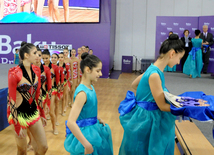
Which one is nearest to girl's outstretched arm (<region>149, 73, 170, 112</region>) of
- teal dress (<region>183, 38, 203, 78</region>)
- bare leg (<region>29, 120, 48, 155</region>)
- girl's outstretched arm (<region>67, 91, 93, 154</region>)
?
girl's outstretched arm (<region>67, 91, 93, 154</region>)

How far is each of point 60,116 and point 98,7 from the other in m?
7.00

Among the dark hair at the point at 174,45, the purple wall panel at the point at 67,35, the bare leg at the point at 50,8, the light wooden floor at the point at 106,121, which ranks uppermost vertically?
the bare leg at the point at 50,8

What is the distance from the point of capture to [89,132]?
1.78 m

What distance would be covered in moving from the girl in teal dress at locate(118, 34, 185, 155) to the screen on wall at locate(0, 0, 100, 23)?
931cm

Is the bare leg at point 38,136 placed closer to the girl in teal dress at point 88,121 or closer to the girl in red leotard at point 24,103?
the girl in red leotard at point 24,103

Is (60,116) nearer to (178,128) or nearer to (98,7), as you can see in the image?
(178,128)

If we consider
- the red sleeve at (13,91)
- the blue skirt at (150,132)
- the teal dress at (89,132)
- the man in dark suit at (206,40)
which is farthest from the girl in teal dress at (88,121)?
the man in dark suit at (206,40)

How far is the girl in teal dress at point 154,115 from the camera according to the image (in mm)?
1790

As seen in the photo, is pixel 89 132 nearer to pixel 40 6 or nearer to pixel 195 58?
pixel 195 58

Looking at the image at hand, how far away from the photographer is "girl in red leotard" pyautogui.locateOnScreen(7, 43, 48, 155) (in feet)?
7.82

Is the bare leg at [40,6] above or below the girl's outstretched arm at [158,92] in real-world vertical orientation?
above

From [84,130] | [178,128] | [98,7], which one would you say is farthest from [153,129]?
[98,7]

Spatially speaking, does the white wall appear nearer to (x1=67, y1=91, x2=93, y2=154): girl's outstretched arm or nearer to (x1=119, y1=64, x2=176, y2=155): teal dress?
(x1=119, y1=64, x2=176, y2=155): teal dress

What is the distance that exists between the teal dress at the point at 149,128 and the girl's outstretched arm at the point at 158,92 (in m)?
0.06
